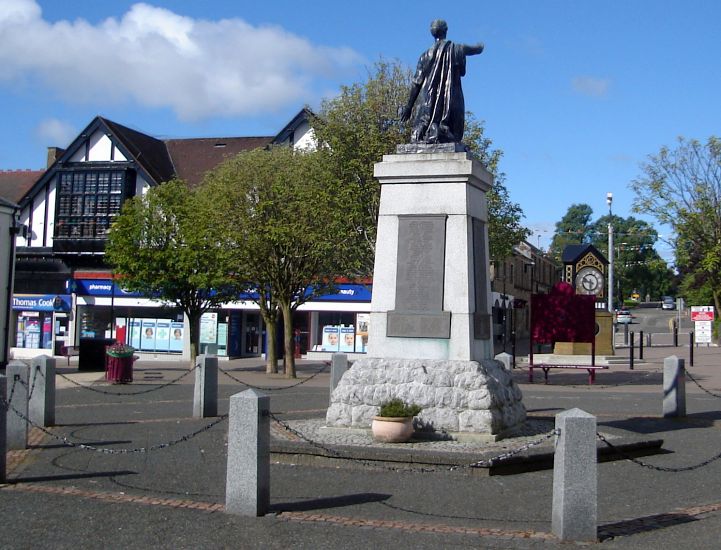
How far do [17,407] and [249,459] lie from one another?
5723 millimetres

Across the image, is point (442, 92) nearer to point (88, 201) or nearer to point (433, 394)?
point (433, 394)

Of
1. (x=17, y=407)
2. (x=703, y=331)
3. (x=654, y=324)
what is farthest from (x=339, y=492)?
(x=654, y=324)

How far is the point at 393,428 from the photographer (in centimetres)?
1123

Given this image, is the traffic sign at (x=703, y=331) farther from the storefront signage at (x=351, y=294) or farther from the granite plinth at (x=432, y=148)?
the granite plinth at (x=432, y=148)

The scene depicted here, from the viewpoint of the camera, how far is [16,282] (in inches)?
1773

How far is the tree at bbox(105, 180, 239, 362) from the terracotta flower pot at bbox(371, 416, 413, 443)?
64.6ft

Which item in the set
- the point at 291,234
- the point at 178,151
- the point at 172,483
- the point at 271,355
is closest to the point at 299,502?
the point at 172,483

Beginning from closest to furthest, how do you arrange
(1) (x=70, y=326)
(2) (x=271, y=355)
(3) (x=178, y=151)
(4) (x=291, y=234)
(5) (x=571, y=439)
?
(5) (x=571, y=439) < (4) (x=291, y=234) < (2) (x=271, y=355) < (1) (x=70, y=326) < (3) (x=178, y=151)

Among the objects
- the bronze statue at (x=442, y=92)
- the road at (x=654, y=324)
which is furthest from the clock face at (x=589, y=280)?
the road at (x=654, y=324)

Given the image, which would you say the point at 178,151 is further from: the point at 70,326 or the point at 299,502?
the point at 299,502

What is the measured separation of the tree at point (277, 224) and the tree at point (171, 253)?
1.54 m

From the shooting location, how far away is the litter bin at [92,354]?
101ft

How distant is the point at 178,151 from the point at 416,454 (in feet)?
136

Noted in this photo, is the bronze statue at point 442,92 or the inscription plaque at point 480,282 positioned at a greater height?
the bronze statue at point 442,92
